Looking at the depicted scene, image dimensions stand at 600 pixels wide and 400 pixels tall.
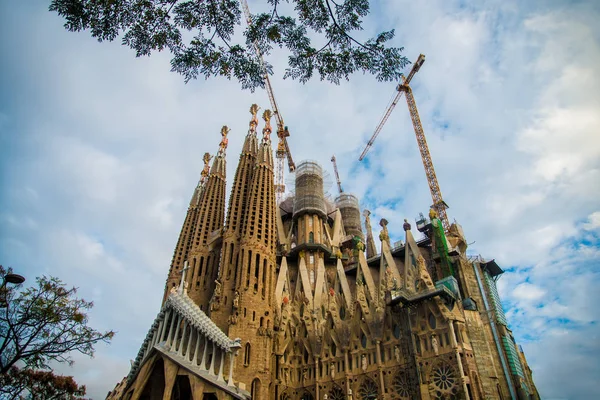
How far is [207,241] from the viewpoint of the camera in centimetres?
3469

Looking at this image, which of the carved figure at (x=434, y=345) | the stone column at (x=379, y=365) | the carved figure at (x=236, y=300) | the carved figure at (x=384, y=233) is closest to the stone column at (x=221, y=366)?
the carved figure at (x=236, y=300)

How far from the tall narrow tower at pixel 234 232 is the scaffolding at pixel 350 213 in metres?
15.5

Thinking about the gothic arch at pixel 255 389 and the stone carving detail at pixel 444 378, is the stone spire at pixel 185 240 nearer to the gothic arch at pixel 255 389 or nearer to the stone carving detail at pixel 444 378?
the gothic arch at pixel 255 389

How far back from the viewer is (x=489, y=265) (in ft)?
109

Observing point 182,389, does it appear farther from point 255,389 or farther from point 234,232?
point 234,232

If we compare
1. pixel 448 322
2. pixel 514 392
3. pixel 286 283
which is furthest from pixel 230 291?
pixel 514 392

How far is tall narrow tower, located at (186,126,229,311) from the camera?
31578 mm

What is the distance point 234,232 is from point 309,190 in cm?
1326

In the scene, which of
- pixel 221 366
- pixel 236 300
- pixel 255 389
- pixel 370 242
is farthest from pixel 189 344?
pixel 370 242

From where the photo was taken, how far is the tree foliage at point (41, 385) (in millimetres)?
15789

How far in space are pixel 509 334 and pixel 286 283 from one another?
56.2 ft

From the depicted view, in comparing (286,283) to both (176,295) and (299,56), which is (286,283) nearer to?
(176,295)

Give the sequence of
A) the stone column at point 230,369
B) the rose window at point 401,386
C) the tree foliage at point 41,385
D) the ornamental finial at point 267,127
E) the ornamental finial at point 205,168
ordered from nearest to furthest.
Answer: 1. the tree foliage at point 41,385
2. the stone column at point 230,369
3. the rose window at point 401,386
4. the ornamental finial at point 267,127
5. the ornamental finial at point 205,168

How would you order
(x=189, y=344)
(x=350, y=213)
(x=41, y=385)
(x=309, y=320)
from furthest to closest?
(x=350, y=213), (x=309, y=320), (x=189, y=344), (x=41, y=385)
